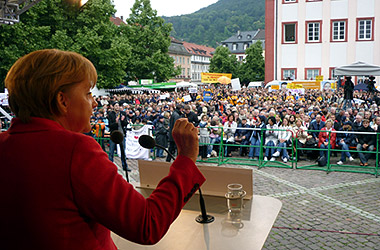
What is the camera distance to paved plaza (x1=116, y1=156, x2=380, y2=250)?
5.82 metres

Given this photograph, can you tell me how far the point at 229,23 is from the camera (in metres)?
190

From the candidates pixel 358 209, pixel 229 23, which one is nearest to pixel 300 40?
pixel 358 209

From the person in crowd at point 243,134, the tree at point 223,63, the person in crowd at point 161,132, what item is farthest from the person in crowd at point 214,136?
the tree at point 223,63

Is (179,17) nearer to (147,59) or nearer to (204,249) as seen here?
(147,59)

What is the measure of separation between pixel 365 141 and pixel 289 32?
98.3 ft

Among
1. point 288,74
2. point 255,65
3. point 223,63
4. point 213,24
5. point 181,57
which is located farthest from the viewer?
point 213,24

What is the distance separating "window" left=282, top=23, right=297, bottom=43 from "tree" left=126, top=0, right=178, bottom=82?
719 inches

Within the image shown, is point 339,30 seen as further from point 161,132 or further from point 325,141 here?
point 161,132

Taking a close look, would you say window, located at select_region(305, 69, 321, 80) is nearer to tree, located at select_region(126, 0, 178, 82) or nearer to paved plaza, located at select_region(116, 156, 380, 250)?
tree, located at select_region(126, 0, 178, 82)

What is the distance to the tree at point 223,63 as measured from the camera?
8888 centimetres

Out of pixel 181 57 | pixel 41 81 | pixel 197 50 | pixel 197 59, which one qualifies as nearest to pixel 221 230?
pixel 41 81

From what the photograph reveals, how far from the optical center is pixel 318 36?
38.0 meters

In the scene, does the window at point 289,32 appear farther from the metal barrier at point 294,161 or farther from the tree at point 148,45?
the metal barrier at point 294,161

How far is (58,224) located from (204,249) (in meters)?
1.18
